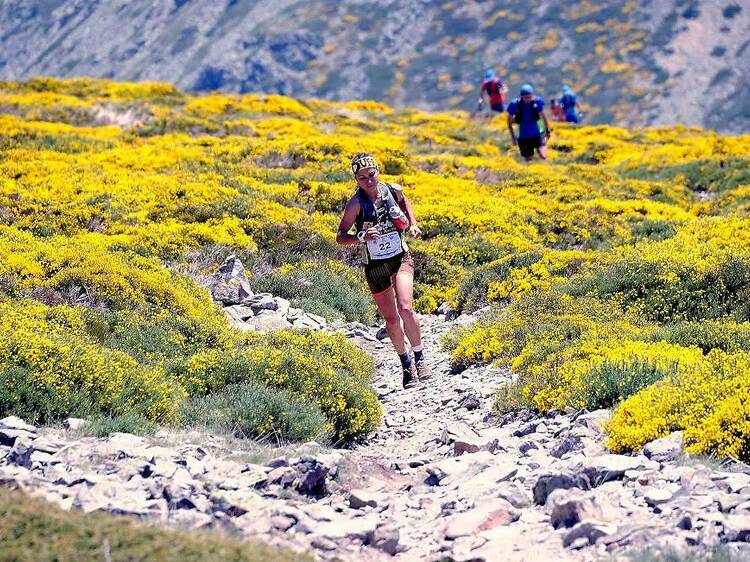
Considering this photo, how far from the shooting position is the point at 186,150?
23.6m

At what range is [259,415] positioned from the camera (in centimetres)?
761

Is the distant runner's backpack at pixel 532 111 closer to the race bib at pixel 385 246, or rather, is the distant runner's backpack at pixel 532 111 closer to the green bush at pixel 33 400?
the race bib at pixel 385 246

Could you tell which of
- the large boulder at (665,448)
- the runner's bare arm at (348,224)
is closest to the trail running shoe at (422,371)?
the runner's bare arm at (348,224)

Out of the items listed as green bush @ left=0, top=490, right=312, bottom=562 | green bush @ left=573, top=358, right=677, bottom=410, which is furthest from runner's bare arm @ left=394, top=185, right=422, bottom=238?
green bush @ left=0, top=490, right=312, bottom=562

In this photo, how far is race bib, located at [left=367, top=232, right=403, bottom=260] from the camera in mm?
9656

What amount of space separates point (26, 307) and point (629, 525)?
22.5ft

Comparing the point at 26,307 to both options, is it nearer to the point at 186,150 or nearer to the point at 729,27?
the point at 186,150

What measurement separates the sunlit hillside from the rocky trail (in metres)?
0.55

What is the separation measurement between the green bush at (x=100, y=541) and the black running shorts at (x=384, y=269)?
518cm

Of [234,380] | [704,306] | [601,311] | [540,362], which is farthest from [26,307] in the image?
[704,306]

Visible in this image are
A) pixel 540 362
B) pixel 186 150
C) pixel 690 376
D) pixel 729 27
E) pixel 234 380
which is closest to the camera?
pixel 690 376

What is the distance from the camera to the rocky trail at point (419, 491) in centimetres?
507

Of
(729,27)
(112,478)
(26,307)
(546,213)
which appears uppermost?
(26,307)

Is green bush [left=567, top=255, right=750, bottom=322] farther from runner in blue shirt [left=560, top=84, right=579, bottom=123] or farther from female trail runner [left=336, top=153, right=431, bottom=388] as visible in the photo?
runner in blue shirt [left=560, top=84, right=579, bottom=123]
